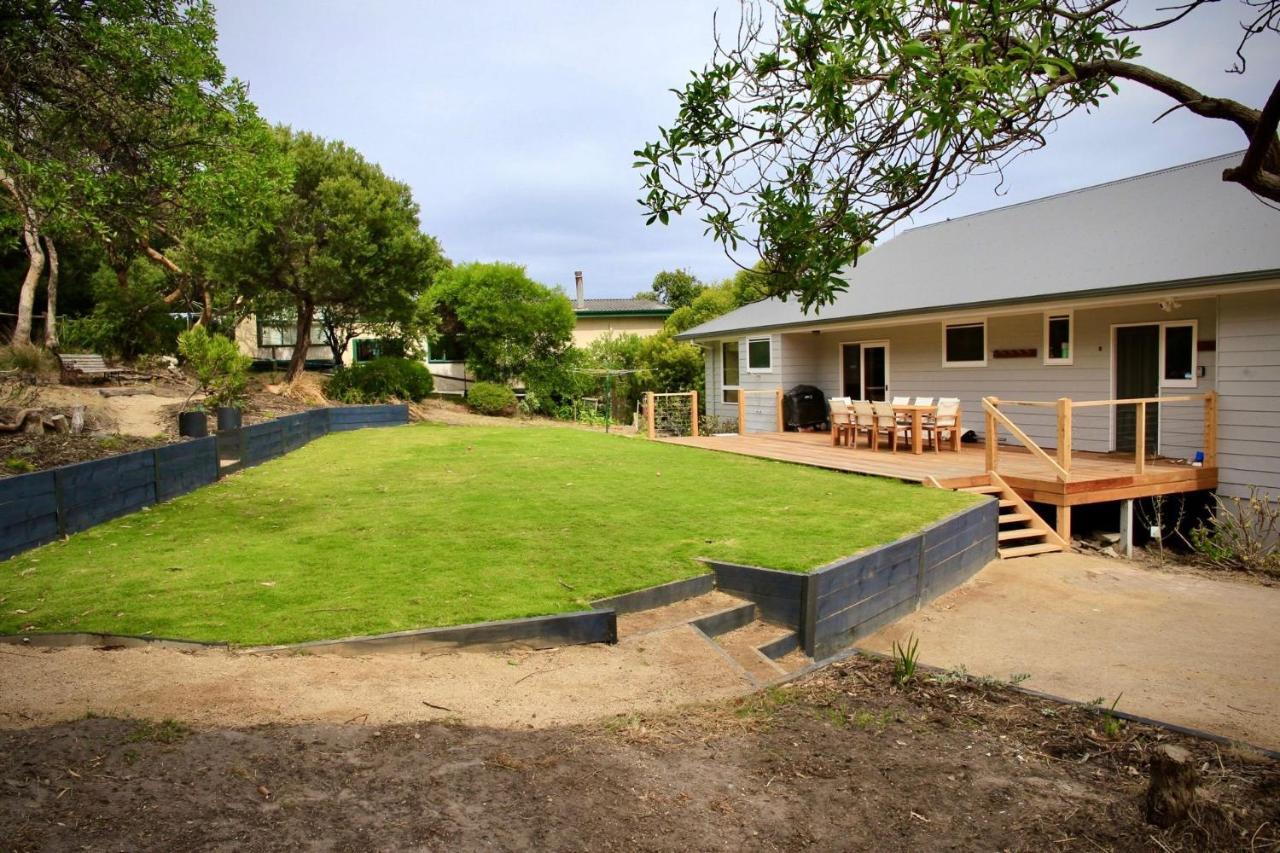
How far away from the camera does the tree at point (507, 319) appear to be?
951 inches

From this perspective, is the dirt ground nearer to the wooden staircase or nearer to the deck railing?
the wooden staircase

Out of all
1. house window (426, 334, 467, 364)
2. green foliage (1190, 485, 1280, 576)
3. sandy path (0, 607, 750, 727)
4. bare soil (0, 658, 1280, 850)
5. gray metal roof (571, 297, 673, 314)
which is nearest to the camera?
bare soil (0, 658, 1280, 850)

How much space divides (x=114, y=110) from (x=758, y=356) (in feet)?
45.8

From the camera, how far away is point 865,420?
1407 centimetres

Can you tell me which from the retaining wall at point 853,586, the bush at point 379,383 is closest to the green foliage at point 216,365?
the bush at point 379,383

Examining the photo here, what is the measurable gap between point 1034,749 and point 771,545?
3578 mm

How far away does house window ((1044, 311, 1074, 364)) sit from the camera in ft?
43.2

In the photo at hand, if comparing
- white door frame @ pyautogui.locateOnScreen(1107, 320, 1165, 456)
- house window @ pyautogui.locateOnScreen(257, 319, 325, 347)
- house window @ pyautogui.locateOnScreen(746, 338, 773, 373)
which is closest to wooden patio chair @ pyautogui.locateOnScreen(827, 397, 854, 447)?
white door frame @ pyautogui.locateOnScreen(1107, 320, 1165, 456)

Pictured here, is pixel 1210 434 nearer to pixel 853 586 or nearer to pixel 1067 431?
pixel 1067 431

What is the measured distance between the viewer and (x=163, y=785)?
307 cm

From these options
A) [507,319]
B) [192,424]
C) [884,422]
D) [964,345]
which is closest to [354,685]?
[192,424]

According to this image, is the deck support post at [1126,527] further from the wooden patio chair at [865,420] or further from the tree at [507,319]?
the tree at [507,319]

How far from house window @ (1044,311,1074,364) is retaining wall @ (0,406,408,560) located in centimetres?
1301

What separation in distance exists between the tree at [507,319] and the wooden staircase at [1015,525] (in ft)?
52.4
